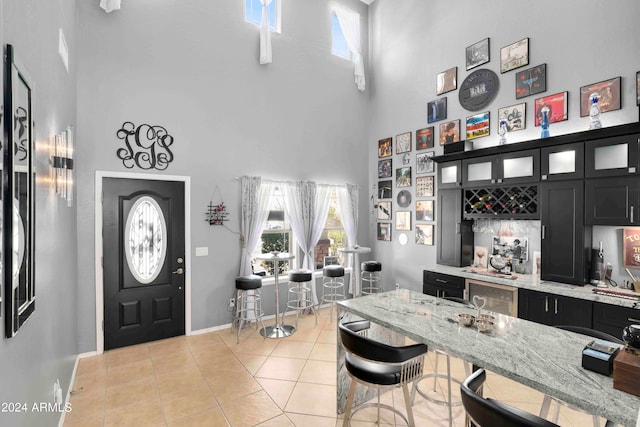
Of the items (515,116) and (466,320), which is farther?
(515,116)

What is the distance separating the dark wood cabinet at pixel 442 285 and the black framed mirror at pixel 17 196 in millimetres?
4376

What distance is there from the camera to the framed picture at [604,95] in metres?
3.33

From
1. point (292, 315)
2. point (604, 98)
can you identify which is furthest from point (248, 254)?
point (604, 98)

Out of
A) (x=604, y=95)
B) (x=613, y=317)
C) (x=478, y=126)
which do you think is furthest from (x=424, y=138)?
(x=613, y=317)

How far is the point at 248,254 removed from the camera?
4797 millimetres

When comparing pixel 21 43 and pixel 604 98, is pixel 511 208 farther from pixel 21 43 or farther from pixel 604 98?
pixel 21 43

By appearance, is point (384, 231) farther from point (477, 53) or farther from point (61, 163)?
point (61, 163)

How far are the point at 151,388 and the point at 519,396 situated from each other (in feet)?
11.7

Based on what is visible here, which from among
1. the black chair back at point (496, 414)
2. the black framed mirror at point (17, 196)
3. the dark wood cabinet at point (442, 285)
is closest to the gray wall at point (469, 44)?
the dark wood cabinet at point (442, 285)

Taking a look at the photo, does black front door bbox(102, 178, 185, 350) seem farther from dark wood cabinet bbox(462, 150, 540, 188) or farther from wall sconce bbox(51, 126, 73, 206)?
dark wood cabinet bbox(462, 150, 540, 188)

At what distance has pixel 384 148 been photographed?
6.02m

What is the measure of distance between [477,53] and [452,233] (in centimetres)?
272

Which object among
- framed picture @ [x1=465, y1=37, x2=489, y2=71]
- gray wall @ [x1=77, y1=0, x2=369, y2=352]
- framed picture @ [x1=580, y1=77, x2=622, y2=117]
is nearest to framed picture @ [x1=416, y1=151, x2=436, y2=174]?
gray wall @ [x1=77, y1=0, x2=369, y2=352]

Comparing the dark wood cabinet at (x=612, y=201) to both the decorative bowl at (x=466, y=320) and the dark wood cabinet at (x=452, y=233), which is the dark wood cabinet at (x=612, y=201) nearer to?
the dark wood cabinet at (x=452, y=233)
